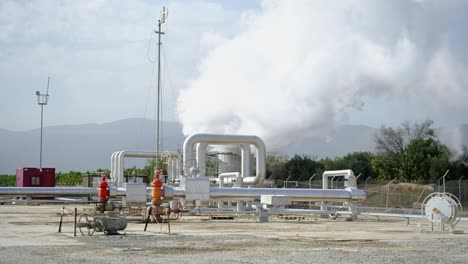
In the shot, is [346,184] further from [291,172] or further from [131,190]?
[291,172]

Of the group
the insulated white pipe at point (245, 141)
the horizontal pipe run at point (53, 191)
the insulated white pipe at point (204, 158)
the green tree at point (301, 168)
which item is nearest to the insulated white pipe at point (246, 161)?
the insulated white pipe at point (204, 158)

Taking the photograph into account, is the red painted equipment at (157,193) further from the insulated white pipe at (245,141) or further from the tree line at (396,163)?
the tree line at (396,163)

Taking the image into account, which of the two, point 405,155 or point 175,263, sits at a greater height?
point 405,155

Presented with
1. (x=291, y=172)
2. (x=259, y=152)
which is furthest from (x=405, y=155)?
(x=259, y=152)

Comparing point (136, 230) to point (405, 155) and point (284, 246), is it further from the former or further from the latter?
point (405, 155)

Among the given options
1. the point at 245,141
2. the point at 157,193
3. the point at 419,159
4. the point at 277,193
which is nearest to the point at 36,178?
the point at 245,141

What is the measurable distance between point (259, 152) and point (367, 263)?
24.5m

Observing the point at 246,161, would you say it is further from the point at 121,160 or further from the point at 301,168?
the point at 301,168

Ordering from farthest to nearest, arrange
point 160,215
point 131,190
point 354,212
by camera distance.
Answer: point 354,212
point 131,190
point 160,215

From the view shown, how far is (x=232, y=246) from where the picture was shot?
60.6 feet

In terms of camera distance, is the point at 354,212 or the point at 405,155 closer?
the point at 354,212

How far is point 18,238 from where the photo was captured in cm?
2052

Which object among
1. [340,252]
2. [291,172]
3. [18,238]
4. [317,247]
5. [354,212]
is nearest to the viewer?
[340,252]

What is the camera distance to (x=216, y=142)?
1548 inches
